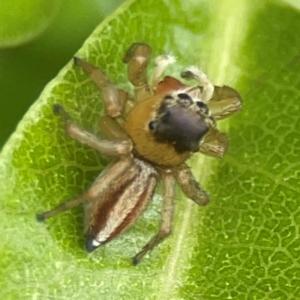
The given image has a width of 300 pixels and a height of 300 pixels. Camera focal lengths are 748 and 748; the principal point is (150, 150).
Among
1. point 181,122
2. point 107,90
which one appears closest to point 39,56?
point 107,90

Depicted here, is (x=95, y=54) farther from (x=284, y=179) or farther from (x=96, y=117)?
(x=284, y=179)

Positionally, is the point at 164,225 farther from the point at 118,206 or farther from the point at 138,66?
the point at 138,66

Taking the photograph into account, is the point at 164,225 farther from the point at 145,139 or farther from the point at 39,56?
the point at 39,56

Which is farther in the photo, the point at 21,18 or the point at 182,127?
the point at 182,127

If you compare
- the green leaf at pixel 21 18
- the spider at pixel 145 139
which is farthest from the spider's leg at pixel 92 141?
the green leaf at pixel 21 18

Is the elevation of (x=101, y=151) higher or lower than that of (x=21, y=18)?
lower

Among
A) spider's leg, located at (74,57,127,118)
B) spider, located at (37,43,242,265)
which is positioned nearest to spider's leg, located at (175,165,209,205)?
spider, located at (37,43,242,265)

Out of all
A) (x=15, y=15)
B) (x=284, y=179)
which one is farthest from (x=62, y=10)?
(x=284, y=179)
